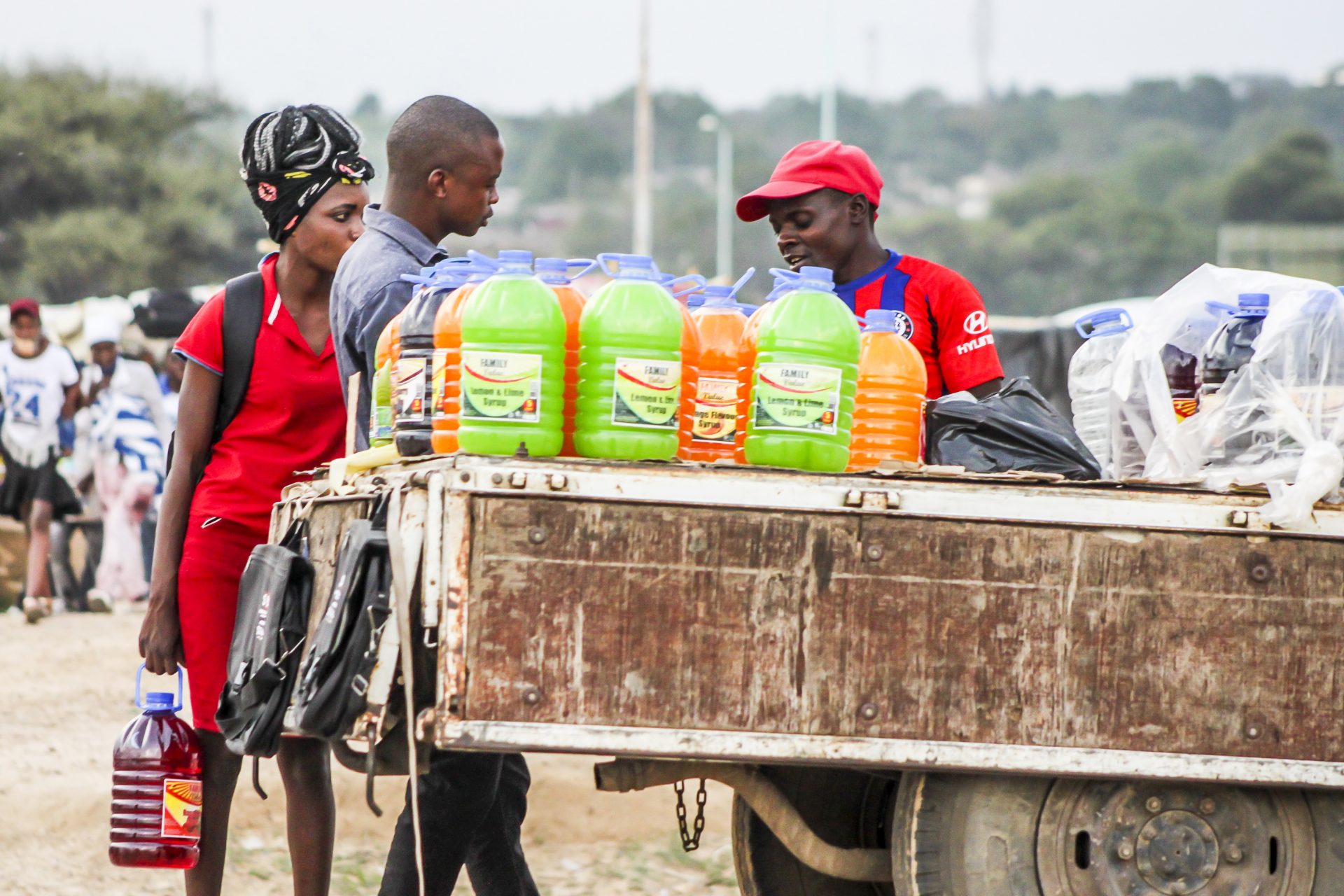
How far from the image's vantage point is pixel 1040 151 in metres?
116

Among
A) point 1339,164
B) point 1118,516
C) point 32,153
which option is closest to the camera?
point 1118,516

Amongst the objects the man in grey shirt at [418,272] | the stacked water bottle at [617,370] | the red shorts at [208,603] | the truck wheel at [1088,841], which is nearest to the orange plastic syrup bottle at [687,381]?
the stacked water bottle at [617,370]

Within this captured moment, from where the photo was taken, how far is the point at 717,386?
357cm

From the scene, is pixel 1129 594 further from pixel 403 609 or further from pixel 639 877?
pixel 639 877

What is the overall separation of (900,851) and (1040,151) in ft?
384

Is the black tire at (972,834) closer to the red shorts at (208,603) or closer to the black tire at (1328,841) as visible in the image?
the black tire at (1328,841)

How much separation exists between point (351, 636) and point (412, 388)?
53 centimetres

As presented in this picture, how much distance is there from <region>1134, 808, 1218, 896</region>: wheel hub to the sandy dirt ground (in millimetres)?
2772

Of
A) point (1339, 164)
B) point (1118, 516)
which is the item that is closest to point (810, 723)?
point (1118, 516)

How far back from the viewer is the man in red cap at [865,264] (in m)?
4.55

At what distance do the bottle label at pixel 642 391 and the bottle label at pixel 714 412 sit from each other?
205 millimetres

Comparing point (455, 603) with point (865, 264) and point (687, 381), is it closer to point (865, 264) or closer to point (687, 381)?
point (687, 381)

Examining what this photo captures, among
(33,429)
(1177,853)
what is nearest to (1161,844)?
(1177,853)

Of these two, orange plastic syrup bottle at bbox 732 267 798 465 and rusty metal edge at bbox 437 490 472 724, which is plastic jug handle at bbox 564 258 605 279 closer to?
orange plastic syrup bottle at bbox 732 267 798 465
